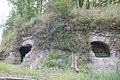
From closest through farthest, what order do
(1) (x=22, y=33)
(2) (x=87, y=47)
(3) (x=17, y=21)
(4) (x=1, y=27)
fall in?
(2) (x=87, y=47) → (1) (x=22, y=33) → (3) (x=17, y=21) → (4) (x=1, y=27)

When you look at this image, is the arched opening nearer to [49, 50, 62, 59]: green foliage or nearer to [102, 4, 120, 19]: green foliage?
[102, 4, 120, 19]: green foliage

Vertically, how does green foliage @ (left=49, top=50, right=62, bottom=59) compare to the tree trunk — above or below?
above

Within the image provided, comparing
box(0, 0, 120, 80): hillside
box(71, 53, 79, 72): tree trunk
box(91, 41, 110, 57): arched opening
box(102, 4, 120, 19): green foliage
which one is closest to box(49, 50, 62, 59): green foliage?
box(0, 0, 120, 80): hillside

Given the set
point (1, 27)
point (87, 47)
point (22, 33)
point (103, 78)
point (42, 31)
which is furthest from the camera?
point (1, 27)

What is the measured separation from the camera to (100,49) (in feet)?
36.0

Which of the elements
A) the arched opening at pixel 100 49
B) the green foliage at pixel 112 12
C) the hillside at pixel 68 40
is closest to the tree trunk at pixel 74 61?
the hillside at pixel 68 40

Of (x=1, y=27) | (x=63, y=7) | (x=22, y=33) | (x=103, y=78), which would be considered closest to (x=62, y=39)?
(x=63, y=7)

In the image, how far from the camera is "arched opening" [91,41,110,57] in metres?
10.4

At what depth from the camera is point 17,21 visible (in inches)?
496

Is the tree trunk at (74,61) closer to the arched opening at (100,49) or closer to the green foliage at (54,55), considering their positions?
the green foliage at (54,55)

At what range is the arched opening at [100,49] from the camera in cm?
1043

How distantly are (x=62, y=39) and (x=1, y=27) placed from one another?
756 cm

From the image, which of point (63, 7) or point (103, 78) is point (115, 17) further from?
point (103, 78)

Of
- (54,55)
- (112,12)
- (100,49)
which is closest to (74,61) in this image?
(54,55)
